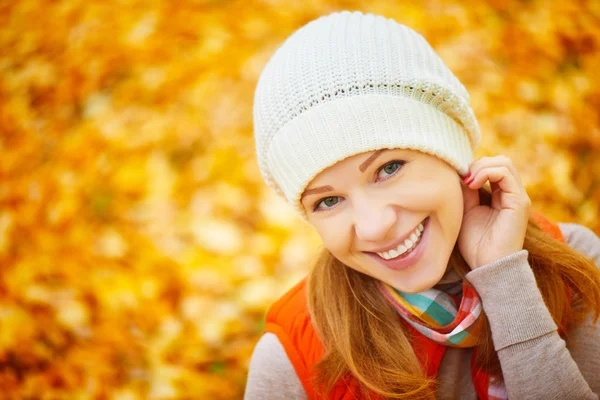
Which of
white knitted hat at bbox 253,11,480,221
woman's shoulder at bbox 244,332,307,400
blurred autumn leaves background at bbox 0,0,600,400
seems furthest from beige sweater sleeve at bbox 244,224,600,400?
blurred autumn leaves background at bbox 0,0,600,400

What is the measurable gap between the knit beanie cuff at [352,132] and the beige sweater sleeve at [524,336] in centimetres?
30

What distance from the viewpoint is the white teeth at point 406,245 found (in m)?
1.22

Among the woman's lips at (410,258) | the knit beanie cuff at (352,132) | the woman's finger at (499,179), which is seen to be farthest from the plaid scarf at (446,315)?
the knit beanie cuff at (352,132)

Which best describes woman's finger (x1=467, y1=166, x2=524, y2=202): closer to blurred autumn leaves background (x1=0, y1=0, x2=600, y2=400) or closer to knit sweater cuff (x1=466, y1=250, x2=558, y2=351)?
knit sweater cuff (x1=466, y1=250, x2=558, y2=351)

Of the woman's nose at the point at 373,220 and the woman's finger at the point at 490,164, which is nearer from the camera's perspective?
the woman's nose at the point at 373,220

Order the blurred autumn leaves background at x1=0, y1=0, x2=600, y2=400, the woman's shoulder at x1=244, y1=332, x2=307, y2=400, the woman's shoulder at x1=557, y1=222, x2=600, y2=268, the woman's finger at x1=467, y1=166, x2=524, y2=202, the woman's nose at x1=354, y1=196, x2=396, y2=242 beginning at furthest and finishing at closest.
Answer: the blurred autumn leaves background at x1=0, y1=0, x2=600, y2=400 → the woman's shoulder at x1=557, y1=222, x2=600, y2=268 → the woman's shoulder at x1=244, y1=332, x2=307, y2=400 → the woman's finger at x1=467, y1=166, x2=524, y2=202 → the woman's nose at x1=354, y1=196, x2=396, y2=242

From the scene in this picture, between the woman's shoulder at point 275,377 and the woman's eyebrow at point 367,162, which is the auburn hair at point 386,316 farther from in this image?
the woman's eyebrow at point 367,162

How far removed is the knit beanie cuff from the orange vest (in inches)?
15.2

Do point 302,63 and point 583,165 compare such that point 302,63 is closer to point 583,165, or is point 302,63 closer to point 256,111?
point 256,111

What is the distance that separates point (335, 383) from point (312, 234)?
120 centimetres

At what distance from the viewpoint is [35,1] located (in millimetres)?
3451

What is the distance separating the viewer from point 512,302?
123cm

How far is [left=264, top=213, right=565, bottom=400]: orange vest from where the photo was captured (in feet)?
4.39

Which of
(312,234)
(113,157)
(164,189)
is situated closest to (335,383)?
(312,234)
